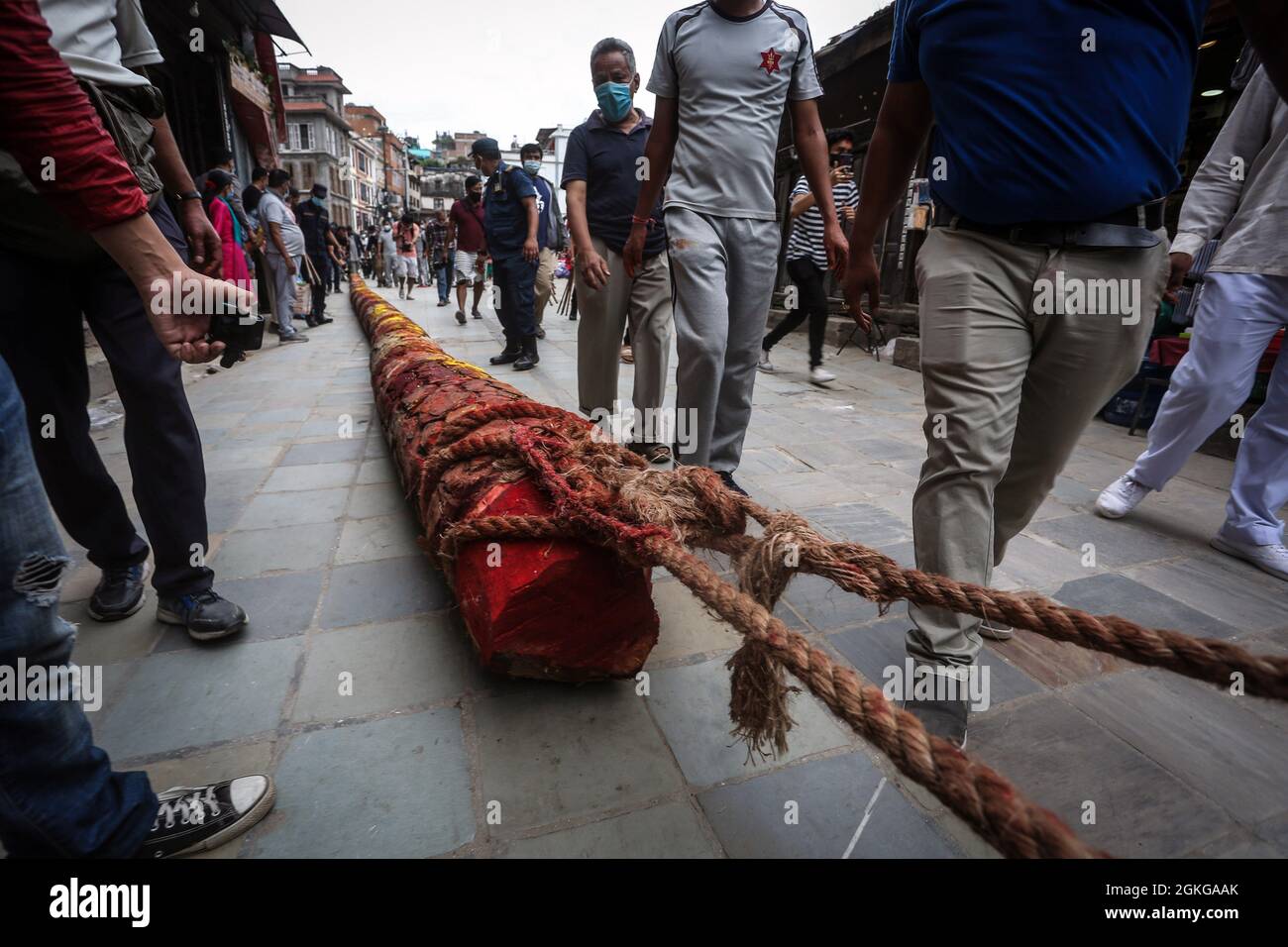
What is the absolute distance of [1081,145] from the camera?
1308 millimetres

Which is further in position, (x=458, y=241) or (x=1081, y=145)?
(x=458, y=241)

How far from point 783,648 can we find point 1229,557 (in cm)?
271

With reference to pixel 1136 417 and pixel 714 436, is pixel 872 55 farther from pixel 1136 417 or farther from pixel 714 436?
pixel 714 436

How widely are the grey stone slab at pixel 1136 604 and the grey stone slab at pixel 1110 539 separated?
200 mm

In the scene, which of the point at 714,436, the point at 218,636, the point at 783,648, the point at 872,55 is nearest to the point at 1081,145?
the point at 783,648

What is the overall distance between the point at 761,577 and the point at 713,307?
161 cm

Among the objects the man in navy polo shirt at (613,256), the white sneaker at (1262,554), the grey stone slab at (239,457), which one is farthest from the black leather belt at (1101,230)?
the grey stone slab at (239,457)

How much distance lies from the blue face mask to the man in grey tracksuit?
760mm

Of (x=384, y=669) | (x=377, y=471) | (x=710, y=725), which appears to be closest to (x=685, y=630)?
(x=710, y=725)

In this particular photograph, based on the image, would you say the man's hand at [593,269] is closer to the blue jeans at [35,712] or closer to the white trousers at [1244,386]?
the blue jeans at [35,712]

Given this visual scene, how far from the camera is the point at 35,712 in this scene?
922 mm

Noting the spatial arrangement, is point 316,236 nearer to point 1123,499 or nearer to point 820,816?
point 1123,499

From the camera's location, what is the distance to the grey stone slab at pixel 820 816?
1.22m

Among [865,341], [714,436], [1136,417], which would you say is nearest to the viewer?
[714,436]
